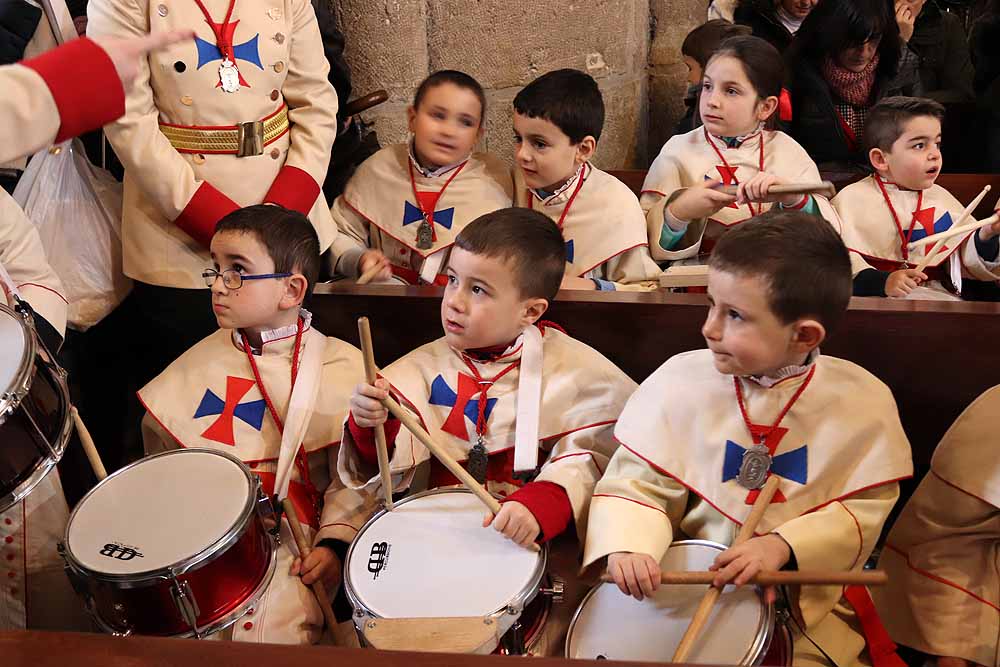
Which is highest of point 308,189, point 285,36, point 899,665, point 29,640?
point 285,36

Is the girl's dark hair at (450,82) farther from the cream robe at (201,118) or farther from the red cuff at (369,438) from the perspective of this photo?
the red cuff at (369,438)

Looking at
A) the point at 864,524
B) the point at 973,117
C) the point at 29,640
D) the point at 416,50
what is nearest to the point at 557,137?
the point at 416,50

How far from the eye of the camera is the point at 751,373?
199 centimetres

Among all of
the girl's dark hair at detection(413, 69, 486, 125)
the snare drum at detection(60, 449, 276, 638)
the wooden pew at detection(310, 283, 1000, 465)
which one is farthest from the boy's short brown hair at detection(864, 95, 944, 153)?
the snare drum at detection(60, 449, 276, 638)

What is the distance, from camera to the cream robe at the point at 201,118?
8.80 feet

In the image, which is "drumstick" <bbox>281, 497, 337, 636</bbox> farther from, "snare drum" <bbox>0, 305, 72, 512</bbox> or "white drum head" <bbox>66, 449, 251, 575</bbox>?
"snare drum" <bbox>0, 305, 72, 512</bbox>

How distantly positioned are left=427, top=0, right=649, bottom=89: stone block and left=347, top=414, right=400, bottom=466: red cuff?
7.46 feet

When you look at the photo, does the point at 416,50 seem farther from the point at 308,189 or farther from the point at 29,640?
the point at 29,640

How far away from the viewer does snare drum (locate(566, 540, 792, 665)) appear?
5.72 feet

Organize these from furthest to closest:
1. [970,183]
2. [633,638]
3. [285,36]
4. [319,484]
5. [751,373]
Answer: [970,183], [285,36], [319,484], [751,373], [633,638]

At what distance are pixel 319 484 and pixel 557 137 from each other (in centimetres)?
137

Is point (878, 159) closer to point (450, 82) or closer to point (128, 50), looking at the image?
point (450, 82)

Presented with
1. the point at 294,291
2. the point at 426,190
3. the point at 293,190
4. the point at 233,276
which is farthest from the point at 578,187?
the point at 233,276

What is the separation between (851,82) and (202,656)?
3.84 metres
